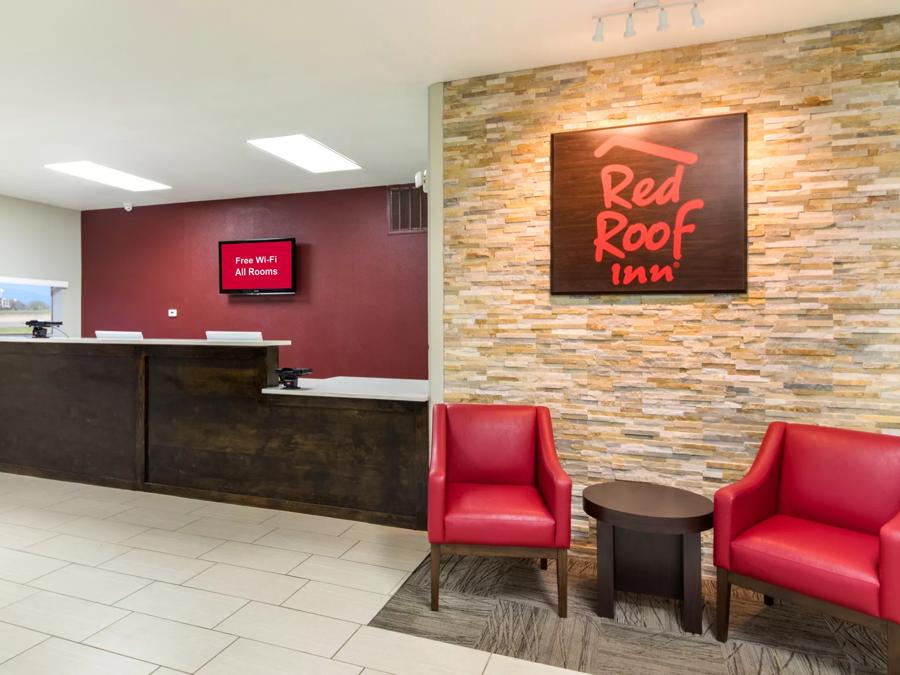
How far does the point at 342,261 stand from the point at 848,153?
16.5 ft

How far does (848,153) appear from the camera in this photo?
293 centimetres

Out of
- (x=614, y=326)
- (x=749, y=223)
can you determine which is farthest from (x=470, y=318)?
(x=749, y=223)

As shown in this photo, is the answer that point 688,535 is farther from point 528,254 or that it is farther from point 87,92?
point 87,92

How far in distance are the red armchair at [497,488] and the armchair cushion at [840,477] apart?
1149mm

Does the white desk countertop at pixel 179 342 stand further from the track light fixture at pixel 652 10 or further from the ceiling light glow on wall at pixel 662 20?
the ceiling light glow on wall at pixel 662 20

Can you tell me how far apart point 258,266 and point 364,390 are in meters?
3.59

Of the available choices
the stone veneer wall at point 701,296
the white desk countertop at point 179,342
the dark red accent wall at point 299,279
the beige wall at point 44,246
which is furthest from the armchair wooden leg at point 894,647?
the beige wall at point 44,246

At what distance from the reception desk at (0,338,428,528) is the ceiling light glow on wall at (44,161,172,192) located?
189 centimetres

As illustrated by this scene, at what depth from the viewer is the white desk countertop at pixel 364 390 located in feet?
12.7

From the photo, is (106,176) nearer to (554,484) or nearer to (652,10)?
(652,10)

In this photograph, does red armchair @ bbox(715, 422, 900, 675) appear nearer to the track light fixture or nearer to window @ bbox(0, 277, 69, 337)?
the track light fixture

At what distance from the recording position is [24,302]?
23.6 feet

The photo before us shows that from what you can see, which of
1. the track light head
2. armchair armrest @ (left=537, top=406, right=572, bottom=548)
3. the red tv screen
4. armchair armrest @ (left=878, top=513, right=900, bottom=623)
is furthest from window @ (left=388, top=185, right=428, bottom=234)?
armchair armrest @ (left=878, top=513, right=900, bottom=623)

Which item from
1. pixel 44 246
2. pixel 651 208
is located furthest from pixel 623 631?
pixel 44 246
